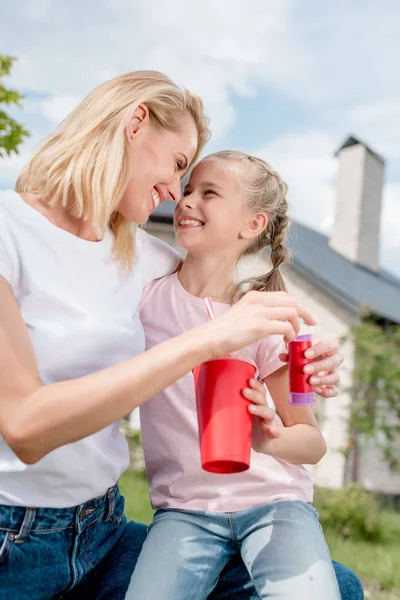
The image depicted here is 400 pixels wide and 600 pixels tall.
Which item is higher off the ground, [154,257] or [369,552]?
[154,257]

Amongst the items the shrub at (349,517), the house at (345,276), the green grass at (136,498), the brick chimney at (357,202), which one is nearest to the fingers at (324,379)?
the green grass at (136,498)

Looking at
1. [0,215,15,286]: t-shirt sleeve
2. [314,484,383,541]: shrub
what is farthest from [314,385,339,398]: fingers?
[314,484,383,541]: shrub

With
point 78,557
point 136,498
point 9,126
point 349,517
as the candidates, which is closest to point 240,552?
point 78,557

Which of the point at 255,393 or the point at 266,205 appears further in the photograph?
the point at 266,205

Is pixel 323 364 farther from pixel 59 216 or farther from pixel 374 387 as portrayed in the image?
pixel 374 387

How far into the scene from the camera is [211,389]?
6.08ft

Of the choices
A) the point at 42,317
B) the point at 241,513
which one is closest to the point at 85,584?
the point at 241,513

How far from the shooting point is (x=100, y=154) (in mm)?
2188

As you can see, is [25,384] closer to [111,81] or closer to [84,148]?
[84,148]

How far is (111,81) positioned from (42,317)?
84 cm

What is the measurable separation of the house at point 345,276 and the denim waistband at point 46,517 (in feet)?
37.3

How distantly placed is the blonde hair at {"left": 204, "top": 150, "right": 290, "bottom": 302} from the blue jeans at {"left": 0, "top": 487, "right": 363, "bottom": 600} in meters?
0.96

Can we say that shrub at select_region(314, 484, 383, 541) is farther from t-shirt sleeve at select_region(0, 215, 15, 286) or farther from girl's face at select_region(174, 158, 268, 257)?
t-shirt sleeve at select_region(0, 215, 15, 286)

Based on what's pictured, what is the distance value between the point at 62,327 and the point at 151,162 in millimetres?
664
